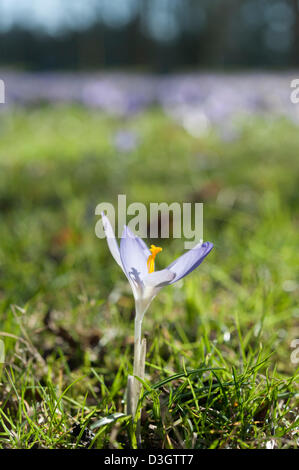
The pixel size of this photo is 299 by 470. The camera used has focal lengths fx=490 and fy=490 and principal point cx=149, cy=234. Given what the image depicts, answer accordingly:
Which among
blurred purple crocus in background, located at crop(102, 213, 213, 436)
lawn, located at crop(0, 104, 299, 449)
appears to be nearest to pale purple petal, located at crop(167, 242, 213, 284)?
blurred purple crocus in background, located at crop(102, 213, 213, 436)

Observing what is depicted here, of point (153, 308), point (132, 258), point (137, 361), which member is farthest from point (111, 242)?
point (153, 308)

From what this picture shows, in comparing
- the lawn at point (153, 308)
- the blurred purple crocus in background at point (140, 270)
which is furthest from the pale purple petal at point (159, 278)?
the lawn at point (153, 308)

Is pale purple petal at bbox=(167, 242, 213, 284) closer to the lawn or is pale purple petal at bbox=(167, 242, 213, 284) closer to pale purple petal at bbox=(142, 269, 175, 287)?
A: pale purple petal at bbox=(142, 269, 175, 287)

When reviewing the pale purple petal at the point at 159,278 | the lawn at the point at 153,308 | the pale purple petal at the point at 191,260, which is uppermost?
the pale purple petal at the point at 191,260

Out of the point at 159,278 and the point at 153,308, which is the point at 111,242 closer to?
the point at 159,278

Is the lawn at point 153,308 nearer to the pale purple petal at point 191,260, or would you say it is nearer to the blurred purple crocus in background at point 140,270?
Answer: the blurred purple crocus in background at point 140,270

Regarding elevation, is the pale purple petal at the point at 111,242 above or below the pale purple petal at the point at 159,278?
above

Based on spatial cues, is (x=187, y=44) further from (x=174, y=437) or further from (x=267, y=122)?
(x=174, y=437)
